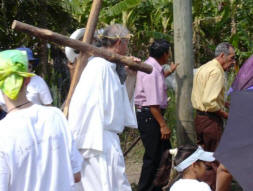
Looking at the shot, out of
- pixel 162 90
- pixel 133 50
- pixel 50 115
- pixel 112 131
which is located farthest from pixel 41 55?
pixel 50 115

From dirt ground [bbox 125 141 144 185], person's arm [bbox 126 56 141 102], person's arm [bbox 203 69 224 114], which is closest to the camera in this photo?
person's arm [bbox 126 56 141 102]

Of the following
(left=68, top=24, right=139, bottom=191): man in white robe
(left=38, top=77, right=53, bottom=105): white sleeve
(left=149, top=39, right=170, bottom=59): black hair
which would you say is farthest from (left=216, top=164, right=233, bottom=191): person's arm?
(left=149, top=39, right=170, bottom=59): black hair

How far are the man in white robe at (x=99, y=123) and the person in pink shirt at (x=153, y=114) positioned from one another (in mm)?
1446

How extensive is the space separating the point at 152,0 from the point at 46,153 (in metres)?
7.80

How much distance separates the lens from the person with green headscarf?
8.43ft

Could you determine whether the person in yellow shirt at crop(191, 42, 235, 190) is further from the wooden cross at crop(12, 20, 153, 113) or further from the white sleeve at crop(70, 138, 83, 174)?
the white sleeve at crop(70, 138, 83, 174)

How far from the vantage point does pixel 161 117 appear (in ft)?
18.4

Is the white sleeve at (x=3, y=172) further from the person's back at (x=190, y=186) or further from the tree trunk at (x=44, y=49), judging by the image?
the tree trunk at (x=44, y=49)

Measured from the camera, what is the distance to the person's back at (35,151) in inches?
101

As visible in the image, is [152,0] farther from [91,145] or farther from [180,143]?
[91,145]

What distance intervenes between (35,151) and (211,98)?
3199mm

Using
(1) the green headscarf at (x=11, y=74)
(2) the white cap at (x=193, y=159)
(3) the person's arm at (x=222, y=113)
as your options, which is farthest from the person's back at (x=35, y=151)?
(3) the person's arm at (x=222, y=113)

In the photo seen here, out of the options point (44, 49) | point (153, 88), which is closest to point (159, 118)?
point (153, 88)

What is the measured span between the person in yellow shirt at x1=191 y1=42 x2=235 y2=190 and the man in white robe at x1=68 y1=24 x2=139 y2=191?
1635 millimetres
